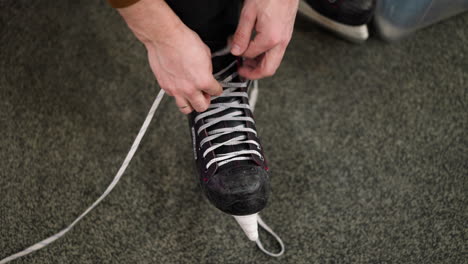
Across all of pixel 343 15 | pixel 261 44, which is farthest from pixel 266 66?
pixel 343 15

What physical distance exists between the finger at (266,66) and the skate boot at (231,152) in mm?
30

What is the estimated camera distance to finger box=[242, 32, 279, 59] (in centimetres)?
57

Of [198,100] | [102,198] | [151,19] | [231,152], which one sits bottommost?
[102,198]

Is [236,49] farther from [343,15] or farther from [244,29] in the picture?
[343,15]

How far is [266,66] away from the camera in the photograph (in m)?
0.60

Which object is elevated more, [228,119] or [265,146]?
[228,119]

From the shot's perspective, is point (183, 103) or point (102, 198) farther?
point (102, 198)

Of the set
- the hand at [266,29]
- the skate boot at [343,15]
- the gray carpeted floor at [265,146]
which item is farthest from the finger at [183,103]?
the skate boot at [343,15]

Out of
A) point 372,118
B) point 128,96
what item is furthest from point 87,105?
point 372,118

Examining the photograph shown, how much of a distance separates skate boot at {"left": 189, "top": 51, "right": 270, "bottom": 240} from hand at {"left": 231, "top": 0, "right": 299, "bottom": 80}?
0.08m

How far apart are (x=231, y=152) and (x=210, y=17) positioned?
0.67 feet

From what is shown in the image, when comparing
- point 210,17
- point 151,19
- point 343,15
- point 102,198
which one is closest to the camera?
point 151,19

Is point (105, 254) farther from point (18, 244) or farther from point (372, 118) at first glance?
point (372, 118)

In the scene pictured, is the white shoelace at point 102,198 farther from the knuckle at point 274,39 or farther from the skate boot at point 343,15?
the skate boot at point 343,15
